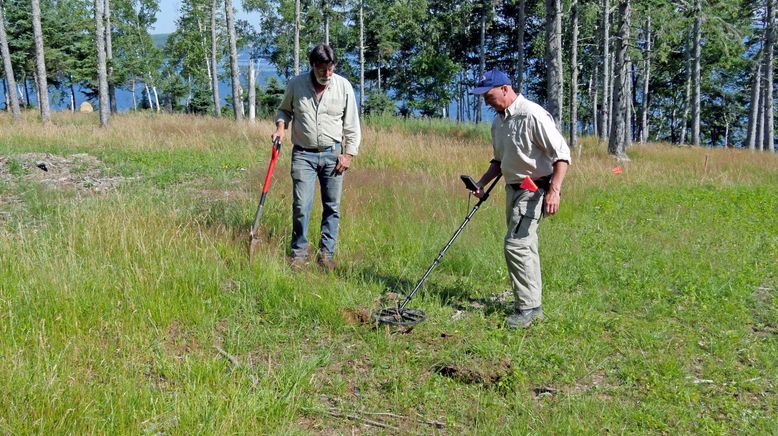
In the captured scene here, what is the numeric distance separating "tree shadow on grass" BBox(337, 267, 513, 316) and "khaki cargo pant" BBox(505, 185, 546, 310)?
1.05ft

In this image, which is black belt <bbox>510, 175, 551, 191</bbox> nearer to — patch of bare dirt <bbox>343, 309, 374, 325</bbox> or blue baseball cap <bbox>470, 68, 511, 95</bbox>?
blue baseball cap <bbox>470, 68, 511, 95</bbox>

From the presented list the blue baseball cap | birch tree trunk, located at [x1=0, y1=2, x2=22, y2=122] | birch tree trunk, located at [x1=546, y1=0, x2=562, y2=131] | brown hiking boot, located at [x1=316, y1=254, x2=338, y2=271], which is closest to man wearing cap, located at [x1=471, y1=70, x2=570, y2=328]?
the blue baseball cap

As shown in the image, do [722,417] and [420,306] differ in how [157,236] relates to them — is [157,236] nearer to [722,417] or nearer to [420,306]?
[420,306]

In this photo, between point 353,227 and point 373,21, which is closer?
point 353,227

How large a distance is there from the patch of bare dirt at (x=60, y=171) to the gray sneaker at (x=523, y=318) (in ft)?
Result: 20.0

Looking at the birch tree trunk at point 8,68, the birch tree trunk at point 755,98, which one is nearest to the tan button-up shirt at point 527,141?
the birch tree trunk at point 8,68

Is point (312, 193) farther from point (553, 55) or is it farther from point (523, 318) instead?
point (553, 55)

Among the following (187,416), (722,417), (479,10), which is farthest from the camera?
(479,10)

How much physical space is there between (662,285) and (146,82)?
46.7m

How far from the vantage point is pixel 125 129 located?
15766 millimetres

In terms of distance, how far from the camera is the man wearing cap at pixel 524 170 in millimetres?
4324

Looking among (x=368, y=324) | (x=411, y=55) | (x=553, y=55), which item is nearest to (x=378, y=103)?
(x=411, y=55)

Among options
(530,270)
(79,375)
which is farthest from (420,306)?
A: (79,375)

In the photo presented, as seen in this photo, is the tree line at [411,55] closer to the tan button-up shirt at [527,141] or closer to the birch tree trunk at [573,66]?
the birch tree trunk at [573,66]
